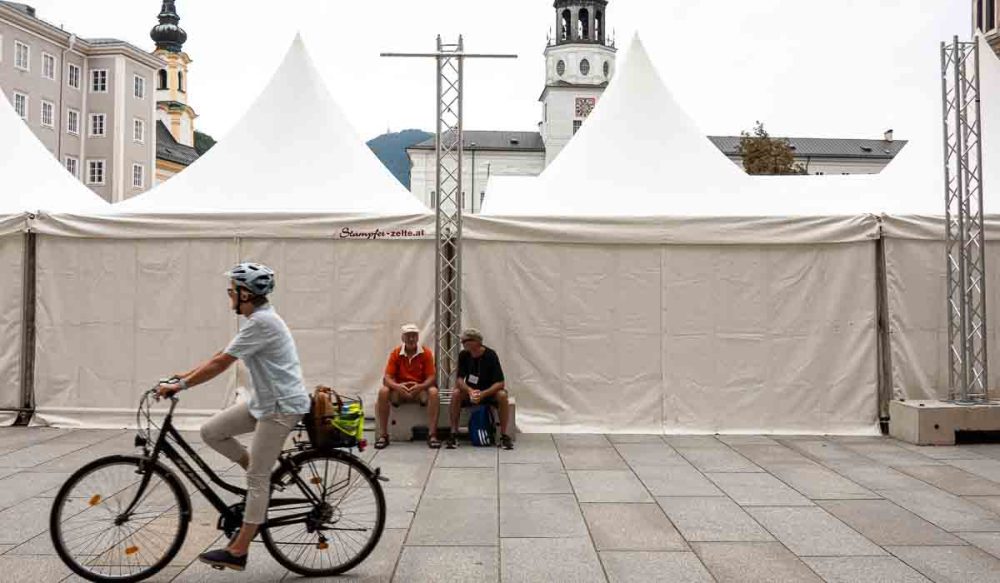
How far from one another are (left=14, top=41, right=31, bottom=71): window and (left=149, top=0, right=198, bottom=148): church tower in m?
27.6

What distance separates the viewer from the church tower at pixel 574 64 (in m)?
75.7

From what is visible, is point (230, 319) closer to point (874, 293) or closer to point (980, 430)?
point (874, 293)

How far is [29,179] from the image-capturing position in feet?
35.7

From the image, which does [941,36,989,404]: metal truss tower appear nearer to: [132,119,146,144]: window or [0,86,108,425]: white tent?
[0,86,108,425]: white tent

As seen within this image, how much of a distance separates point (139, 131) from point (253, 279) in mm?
60074

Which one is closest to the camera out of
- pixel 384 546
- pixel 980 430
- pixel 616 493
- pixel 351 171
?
pixel 384 546

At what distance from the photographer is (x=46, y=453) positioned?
8.02 m

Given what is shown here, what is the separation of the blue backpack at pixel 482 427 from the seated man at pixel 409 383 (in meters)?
0.37

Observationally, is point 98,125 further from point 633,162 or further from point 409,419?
point 409,419

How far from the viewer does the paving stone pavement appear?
15.8ft

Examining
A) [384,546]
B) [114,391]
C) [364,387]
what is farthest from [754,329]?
[114,391]

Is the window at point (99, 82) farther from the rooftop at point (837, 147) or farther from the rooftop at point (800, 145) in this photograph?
the rooftop at point (837, 147)

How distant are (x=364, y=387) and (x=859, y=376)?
551cm

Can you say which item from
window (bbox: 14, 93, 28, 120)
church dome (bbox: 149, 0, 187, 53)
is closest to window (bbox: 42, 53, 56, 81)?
window (bbox: 14, 93, 28, 120)
